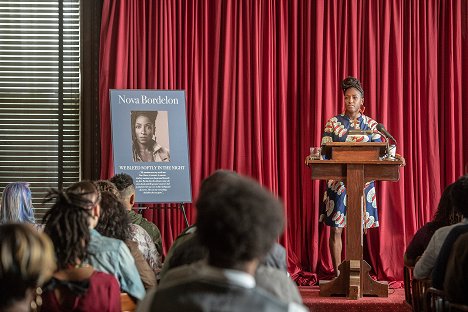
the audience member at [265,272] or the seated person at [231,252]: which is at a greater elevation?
the seated person at [231,252]

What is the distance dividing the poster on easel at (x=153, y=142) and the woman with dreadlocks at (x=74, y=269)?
3619mm

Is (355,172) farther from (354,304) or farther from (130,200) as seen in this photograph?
(130,200)

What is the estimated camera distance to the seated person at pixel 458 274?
3.03 metres

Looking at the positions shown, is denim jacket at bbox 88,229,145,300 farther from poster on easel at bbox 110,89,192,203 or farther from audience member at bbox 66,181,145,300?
poster on easel at bbox 110,89,192,203

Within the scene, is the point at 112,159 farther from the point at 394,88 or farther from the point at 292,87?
the point at 394,88

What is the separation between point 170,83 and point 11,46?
1517mm

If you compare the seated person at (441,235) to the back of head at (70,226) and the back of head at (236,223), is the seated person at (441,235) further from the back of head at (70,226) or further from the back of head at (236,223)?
the back of head at (236,223)

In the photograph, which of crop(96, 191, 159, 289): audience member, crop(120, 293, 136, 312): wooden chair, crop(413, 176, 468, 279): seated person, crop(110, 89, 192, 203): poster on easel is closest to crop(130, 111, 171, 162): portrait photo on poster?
crop(110, 89, 192, 203): poster on easel

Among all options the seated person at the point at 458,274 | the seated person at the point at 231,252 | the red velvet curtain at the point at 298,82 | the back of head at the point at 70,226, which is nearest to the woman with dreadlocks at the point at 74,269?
the back of head at the point at 70,226

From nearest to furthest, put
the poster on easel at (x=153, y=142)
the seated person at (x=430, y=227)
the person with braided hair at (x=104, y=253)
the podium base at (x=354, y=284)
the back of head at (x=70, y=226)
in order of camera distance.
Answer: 1. the back of head at (x=70, y=226)
2. the person with braided hair at (x=104, y=253)
3. the seated person at (x=430, y=227)
4. the podium base at (x=354, y=284)
5. the poster on easel at (x=153, y=142)

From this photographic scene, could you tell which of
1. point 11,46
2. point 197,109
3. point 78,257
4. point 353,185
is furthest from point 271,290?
point 11,46

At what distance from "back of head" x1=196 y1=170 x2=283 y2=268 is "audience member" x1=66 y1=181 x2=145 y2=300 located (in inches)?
47.3

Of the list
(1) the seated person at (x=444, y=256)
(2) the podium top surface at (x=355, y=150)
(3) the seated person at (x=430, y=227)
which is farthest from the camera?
(2) the podium top surface at (x=355, y=150)

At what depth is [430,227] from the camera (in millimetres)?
4055
